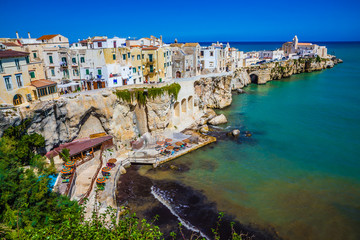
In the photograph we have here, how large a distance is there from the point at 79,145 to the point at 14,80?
987 cm

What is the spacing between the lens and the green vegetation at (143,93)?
32.5 metres

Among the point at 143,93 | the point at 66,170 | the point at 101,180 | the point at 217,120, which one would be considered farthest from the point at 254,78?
the point at 66,170

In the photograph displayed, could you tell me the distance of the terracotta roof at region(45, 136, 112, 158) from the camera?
26453 millimetres

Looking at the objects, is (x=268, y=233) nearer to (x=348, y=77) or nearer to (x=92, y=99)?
(x=92, y=99)

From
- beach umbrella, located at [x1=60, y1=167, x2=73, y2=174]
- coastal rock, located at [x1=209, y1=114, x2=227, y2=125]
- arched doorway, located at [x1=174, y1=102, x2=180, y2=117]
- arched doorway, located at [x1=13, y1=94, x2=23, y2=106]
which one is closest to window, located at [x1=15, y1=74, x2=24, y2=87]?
arched doorway, located at [x1=13, y1=94, x2=23, y2=106]

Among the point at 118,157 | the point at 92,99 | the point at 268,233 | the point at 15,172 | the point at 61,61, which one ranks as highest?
the point at 61,61

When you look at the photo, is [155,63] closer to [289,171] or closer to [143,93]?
[143,93]

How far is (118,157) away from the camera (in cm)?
3111

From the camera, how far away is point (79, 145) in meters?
28.6

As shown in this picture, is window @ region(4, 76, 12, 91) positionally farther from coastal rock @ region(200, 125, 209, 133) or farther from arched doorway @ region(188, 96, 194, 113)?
arched doorway @ region(188, 96, 194, 113)

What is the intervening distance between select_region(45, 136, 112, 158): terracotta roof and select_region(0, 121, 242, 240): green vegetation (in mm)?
2804

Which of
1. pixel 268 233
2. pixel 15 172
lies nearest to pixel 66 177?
pixel 15 172

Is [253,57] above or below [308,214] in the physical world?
above

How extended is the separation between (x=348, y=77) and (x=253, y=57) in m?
35.3
